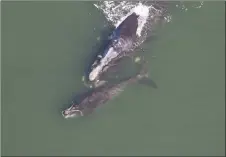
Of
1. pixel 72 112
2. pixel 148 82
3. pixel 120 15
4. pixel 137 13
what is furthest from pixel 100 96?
pixel 137 13

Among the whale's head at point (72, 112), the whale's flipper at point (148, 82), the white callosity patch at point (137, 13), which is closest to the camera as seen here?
the whale's head at point (72, 112)

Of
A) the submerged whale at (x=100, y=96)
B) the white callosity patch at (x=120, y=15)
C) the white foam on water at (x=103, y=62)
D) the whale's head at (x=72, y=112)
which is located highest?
the white callosity patch at (x=120, y=15)

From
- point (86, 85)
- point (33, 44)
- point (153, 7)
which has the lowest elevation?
point (86, 85)

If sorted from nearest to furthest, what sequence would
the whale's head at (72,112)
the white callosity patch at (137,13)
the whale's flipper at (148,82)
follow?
the whale's head at (72,112) → the whale's flipper at (148,82) → the white callosity patch at (137,13)

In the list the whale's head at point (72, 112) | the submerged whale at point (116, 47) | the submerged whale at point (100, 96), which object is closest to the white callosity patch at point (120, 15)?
the submerged whale at point (116, 47)

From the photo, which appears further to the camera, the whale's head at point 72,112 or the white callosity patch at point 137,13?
the white callosity patch at point 137,13

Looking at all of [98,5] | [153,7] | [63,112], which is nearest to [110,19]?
[98,5]

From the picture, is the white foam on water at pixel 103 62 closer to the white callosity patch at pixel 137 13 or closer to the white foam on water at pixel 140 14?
the white callosity patch at pixel 137 13

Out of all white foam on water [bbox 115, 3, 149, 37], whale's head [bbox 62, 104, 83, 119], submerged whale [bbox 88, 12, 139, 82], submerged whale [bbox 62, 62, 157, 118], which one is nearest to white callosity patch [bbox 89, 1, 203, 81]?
white foam on water [bbox 115, 3, 149, 37]

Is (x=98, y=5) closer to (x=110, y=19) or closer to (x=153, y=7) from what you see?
(x=110, y=19)
